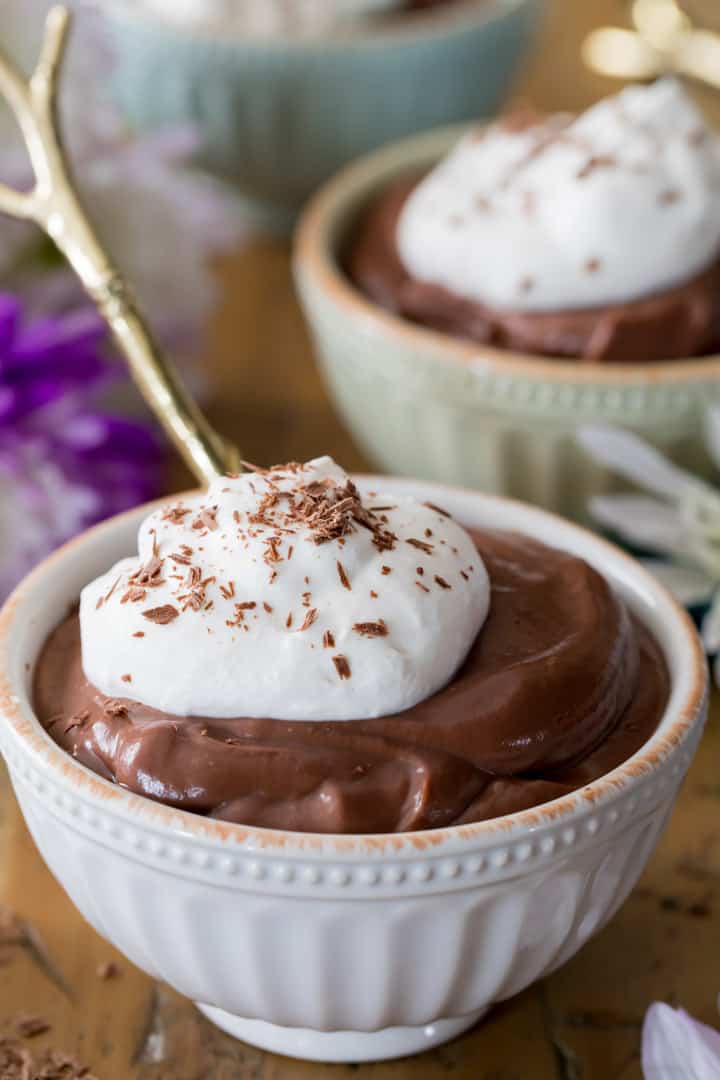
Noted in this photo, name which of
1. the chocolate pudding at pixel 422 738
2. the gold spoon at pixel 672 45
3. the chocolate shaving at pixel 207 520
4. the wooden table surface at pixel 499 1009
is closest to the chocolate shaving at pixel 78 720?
the chocolate pudding at pixel 422 738

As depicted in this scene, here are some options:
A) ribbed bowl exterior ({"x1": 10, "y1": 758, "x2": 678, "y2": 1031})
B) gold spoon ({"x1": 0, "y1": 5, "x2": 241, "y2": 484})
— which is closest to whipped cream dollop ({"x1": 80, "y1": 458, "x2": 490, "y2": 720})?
ribbed bowl exterior ({"x1": 10, "y1": 758, "x2": 678, "y2": 1031})

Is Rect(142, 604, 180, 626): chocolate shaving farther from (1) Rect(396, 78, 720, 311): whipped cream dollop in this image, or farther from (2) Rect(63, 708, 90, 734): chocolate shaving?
(1) Rect(396, 78, 720, 311): whipped cream dollop

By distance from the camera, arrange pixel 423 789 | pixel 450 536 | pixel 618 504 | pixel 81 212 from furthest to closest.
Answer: pixel 618 504 → pixel 81 212 → pixel 450 536 → pixel 423 789

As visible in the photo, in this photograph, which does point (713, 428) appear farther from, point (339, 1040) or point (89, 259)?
point (339, 1040)

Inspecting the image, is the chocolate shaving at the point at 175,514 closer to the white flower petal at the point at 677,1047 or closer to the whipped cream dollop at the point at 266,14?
the white flower petal at the point at 677,1047

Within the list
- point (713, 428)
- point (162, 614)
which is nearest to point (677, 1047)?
point (162, 614)

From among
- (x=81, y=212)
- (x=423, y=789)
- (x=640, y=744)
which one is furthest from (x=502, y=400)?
(x=423, y=789)

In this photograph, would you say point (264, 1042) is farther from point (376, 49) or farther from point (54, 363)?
point (376, 49)
